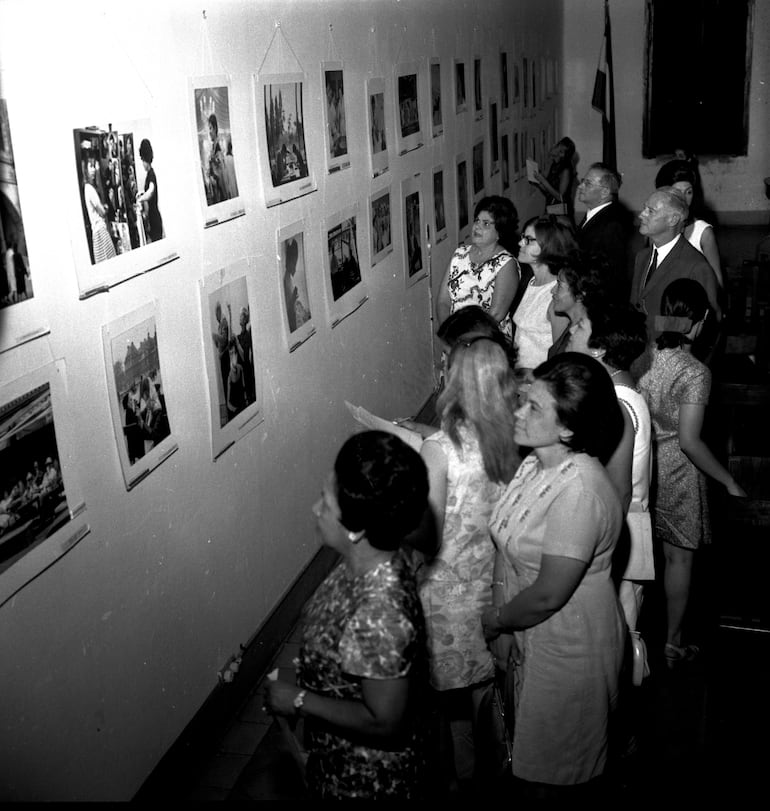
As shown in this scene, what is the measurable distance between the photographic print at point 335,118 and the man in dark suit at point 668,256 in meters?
1.82

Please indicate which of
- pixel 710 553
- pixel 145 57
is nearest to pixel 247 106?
pixel 145 57

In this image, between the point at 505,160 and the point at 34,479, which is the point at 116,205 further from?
the point at 505,160

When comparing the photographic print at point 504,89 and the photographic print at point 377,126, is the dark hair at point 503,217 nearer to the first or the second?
the photographic print at point 377,126

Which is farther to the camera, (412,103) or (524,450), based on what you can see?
(412,103)

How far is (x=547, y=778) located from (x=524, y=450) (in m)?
1.93

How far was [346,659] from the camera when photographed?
84.1 inches

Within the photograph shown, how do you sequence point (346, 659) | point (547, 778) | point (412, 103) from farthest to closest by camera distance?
1. point (412, 103)
2. point (547, 778)
3. point (346, 659)

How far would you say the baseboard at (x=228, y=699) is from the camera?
A: 351 cm

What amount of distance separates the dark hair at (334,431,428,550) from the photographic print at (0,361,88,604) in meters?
0.89

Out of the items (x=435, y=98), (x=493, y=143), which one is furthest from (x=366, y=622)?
(x=493, y=143)

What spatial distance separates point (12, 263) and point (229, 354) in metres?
1.40

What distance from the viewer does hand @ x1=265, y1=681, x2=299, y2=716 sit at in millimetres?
2264

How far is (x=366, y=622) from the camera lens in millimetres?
2141

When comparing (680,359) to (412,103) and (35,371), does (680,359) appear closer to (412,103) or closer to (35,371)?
(35,371)
